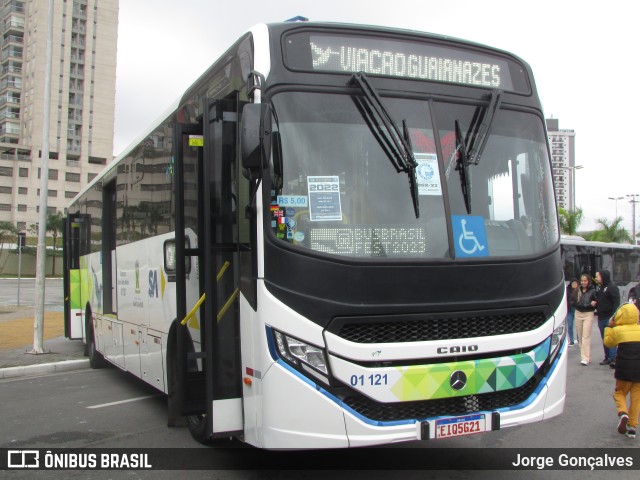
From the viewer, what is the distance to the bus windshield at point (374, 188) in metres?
4.47

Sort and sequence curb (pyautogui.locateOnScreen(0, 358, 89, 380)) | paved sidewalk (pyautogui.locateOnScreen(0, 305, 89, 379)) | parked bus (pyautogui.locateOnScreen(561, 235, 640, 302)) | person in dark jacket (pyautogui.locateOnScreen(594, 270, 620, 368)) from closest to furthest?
1. curb (pyautogui.locateOnScreen(0, 358, 89, 380))
2. person in dark jacket (pyautogui.locateOnScreen(594, 270, 620, 368))
3. paved sidewalk (pyautogui.locateOnScreen(0, 305, 89, 379))
4. parked bus (pyautogui.locateOnScreen(561, 235, 640, 302))

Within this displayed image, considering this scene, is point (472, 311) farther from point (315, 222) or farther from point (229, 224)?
point (229, 224)

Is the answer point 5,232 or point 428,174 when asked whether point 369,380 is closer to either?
point 428,174

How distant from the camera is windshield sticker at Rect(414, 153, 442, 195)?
4680mm

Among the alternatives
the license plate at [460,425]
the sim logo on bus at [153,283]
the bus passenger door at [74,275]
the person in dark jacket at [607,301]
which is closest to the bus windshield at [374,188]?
the license plate at [460,425]

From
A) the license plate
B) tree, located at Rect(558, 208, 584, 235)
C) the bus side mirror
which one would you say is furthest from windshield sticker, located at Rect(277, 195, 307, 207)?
tree, located at Rect(558, 208, 584, 235)

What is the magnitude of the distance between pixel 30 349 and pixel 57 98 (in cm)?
9922

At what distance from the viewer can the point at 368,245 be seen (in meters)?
4.49

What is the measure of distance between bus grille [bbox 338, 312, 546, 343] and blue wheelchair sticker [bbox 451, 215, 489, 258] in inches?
18.9

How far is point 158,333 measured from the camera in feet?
22.9

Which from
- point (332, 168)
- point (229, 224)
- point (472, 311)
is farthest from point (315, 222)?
point (472, 311)

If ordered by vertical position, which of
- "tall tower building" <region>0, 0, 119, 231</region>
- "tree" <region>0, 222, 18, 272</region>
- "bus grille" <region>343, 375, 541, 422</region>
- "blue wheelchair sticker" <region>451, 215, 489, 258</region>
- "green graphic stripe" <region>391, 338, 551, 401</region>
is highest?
"tall tower building" <region>0, 0, 119, 231</region>

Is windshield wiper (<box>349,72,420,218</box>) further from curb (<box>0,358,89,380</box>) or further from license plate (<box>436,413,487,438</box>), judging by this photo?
curb (<box>0,358,89,380</box>)

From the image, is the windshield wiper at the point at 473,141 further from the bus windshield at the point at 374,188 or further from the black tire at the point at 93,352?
the black tire at the point at 93,352
